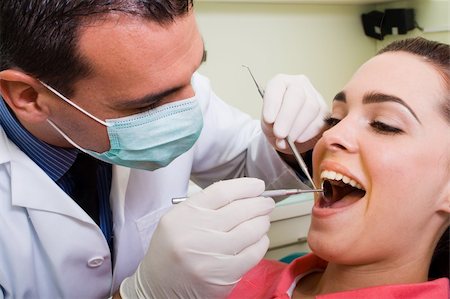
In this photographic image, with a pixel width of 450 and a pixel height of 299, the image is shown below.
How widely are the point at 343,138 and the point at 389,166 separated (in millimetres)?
123

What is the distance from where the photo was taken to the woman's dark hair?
1.08 metres

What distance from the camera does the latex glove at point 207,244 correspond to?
0.98 m

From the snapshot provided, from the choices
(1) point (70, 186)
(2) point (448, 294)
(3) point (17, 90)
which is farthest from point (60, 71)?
(2) point (448, 294)

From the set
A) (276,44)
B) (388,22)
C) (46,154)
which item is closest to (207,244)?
(46,154)

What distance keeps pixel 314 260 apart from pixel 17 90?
938mm

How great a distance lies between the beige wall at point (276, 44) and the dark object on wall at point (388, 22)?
5cm

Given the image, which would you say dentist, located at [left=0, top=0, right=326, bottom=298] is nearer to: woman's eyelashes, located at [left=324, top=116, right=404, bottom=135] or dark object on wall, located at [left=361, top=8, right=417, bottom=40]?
woman's eyelashes, located at [left=324, top=116, right=404, bottom=135]

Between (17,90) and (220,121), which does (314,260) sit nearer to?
(220,121)

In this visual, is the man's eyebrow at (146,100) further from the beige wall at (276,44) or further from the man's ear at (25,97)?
the beige wall at (276,44)

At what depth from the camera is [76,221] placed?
1.18 metres

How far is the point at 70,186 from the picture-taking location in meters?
1.28

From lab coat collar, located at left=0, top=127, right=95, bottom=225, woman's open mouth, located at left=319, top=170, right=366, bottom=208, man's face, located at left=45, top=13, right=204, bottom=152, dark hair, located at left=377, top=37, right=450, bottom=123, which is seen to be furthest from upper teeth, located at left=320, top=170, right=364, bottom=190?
lab coat collar, located at left=0, top=127, right=95, bottom=225

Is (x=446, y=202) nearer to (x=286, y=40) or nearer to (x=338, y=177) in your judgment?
(x=338, y=177)

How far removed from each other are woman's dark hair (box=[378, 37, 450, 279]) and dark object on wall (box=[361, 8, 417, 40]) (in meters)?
1.14
